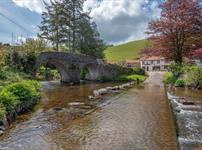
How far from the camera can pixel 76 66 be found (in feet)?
114

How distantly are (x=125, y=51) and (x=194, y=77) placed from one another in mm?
100922

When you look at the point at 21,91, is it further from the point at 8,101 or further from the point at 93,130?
the point at 93,130

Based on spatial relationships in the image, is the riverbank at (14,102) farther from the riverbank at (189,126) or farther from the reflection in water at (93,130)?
the riverbank at (189,126)

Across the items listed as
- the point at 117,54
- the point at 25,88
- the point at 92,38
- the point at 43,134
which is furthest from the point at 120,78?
the point at 117,54

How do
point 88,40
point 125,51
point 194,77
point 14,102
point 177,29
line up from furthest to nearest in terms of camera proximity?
point 125,51, point 88,40, point 177,29, point 194,77, point 14,102

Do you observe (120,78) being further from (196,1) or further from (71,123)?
(71,123)

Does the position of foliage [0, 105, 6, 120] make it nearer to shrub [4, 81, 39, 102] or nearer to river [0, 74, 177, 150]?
river [0, 74, 177, 150]

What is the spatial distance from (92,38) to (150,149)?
1749 inches

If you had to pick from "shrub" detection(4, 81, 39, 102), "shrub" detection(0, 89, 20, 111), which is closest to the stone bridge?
"shrub" detection(4, 81, 39, 102)

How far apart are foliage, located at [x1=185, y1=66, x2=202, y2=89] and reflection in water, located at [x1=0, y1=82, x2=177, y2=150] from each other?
9.99 m

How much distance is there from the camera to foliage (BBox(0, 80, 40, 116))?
1100cm

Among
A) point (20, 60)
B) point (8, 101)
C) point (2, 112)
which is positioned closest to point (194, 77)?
point (20, 60)

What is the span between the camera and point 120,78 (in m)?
39.2

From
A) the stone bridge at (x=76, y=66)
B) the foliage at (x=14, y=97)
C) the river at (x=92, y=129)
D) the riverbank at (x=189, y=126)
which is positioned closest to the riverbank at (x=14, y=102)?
the foliage at (x=14, y=97)
